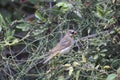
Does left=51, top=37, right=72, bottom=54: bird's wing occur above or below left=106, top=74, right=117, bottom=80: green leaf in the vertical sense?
above

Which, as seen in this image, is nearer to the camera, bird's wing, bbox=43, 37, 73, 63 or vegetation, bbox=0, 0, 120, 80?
vegetation, bbox=0, 0, 120, 80

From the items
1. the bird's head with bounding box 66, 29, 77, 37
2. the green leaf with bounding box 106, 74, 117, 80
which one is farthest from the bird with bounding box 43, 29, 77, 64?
the green leaf with bounding box 106, 74, 117, 80

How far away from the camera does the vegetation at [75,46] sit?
187 inches

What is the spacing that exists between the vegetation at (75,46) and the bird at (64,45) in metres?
0.05

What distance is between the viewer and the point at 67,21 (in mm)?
5234

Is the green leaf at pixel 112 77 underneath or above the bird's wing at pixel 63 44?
underneath

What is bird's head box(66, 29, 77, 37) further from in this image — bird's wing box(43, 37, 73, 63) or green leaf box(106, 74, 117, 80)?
green leaf box(106, 74, 117, 80)

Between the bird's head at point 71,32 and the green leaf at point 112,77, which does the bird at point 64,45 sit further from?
the green leaf at point 112,77

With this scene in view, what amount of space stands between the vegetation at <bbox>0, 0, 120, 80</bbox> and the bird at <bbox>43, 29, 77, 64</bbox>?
0.16 feet

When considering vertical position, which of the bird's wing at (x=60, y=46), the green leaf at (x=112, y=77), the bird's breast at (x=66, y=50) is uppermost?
the bird's wing at (x=60, y=46)

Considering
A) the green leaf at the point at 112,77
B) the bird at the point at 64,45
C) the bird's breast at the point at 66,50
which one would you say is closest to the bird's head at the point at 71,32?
the bird at the point at 64,45

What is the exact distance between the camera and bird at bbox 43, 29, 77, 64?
16.1 ft

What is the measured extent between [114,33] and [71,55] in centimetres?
46

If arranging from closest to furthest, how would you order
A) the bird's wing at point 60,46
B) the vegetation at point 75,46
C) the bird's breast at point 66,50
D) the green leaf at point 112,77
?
the green leaf at point 112,77 → the vegetation at point 75,46 → the bird's wing at point 60,46 → the bird's breast at point 66,50
